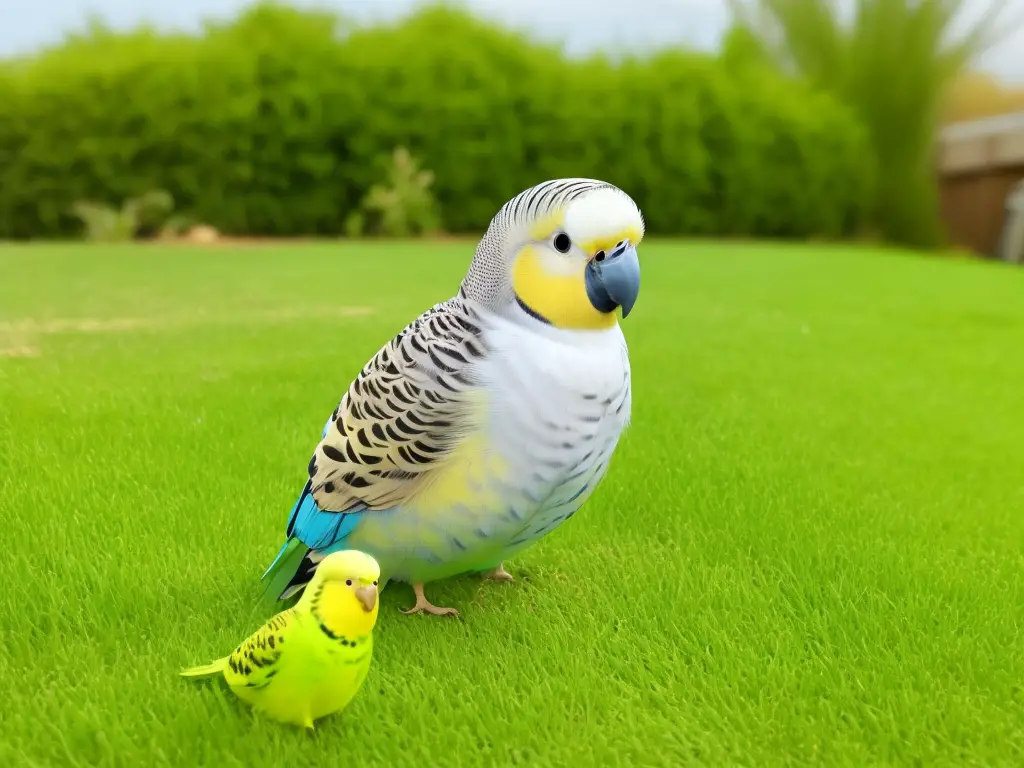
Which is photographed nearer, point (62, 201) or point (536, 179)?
point (62, 201)

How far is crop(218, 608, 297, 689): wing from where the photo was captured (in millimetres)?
1108

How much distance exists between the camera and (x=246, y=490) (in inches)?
76.9

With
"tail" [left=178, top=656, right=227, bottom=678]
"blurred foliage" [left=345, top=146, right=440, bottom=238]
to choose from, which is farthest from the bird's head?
"blurred foliage" [left=345, top=146, right=440, bottom=238]

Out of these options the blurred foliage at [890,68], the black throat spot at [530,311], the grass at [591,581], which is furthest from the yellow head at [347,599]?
the blurred foliage at [890,68]

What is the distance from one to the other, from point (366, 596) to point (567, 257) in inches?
23.3

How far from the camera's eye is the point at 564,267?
1.27m

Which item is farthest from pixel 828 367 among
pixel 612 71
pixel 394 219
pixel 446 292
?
pixel 612 71

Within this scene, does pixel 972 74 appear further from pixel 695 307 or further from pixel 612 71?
pixel 695 307

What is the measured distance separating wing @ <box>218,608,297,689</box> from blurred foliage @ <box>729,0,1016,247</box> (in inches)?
525

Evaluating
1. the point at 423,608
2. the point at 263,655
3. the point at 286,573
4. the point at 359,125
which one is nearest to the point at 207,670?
the point at 263,655

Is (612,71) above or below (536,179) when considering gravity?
above

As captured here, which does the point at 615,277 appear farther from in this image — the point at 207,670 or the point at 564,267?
the point at 207,670

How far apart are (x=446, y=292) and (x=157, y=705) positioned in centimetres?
423

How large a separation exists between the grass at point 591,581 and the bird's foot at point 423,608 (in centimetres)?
2
